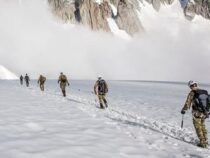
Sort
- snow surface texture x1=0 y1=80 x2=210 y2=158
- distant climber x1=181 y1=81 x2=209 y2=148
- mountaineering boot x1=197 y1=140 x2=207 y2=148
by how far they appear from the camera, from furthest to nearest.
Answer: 1. distant climber x1=181 y1=81 x2=209 y2=148
2. mountaineering boot x1=197 y1=140 x2=207 y2=148
3. snow surface texture x1=0 y1=80 x2=210 y2=158

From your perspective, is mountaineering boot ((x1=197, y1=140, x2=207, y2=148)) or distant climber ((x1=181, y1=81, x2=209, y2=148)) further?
distant climber ((x1=181, y1=81, x2=209, y2=148))

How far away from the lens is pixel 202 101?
633 inches

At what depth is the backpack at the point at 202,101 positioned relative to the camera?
16.0 metres

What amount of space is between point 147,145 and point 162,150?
0.76 m

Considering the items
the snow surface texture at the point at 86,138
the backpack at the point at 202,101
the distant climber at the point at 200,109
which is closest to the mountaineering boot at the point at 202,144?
the snow surface texture at the point at 86,138

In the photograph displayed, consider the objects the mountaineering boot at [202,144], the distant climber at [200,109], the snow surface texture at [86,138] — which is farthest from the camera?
the distant climber at [200,109]

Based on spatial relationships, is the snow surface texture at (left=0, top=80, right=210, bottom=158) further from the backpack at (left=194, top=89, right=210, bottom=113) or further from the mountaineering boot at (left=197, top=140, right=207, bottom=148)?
the backpack at (left=194, top=89, right=210, bottom=113)

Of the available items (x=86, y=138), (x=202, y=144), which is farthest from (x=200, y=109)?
(x=86, y=138)

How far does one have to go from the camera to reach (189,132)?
62.7 ft

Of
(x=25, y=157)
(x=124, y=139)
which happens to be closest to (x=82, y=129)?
(x=124, y=139)

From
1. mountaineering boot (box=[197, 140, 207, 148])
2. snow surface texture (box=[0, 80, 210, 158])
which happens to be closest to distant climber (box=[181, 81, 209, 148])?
mountaineering boot (box=[197, 140, 207, 148])

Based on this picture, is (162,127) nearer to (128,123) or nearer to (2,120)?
(128,123)

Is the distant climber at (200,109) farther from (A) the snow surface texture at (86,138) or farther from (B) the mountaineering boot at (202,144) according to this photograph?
(A) the snow surface texture at (86,138)

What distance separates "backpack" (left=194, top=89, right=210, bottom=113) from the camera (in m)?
16.0
